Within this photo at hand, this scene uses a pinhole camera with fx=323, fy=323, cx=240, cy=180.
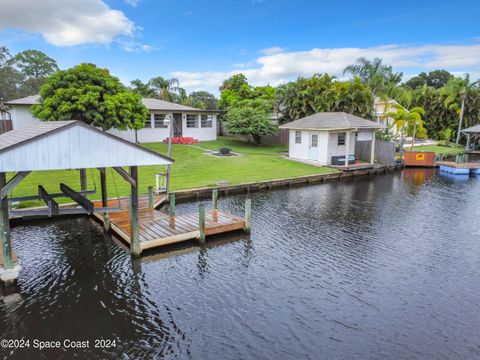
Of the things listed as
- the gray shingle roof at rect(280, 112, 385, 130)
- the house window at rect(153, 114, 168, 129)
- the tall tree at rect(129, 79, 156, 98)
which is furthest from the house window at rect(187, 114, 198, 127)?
the tall tree at rect(129, 79, 156, 98)

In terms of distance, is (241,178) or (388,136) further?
(388,136)

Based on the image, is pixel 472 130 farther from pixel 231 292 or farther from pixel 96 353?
pixel 96 353

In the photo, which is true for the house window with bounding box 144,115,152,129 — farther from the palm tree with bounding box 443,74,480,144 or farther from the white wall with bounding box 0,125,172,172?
the palm tree with bounding box 443,74,480,144

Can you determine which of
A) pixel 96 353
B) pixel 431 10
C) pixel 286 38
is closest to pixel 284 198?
pixel 96 353

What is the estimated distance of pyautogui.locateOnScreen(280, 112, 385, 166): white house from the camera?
26.1 m

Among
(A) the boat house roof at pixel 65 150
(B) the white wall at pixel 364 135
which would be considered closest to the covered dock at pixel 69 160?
(A) the boat house roof at pixel 65 150

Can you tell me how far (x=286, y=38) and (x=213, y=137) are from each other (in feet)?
49.0

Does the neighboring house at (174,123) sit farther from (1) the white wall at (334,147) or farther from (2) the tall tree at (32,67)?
(2) the tall tree at (32,67)

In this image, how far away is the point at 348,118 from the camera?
90.3 feet

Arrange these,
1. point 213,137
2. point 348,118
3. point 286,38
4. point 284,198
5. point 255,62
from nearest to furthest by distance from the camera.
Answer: point 284,198 → point 348,118 → point 213,137 → point 286,38 → point 255,62

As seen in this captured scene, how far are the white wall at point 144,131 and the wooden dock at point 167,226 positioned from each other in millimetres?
17096

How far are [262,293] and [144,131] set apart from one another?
25876mm

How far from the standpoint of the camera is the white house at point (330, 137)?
85.7ft

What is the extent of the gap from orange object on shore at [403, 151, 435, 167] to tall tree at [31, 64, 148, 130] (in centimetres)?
2439
